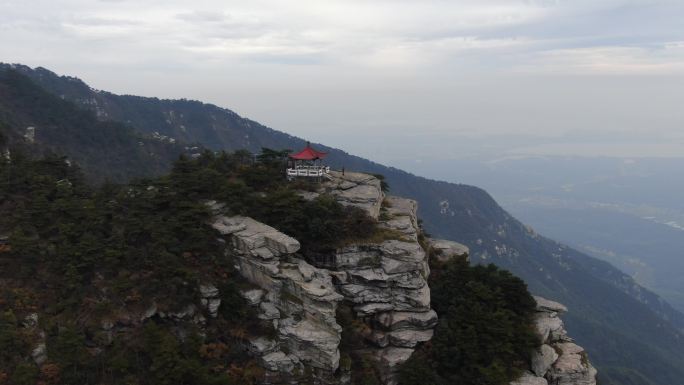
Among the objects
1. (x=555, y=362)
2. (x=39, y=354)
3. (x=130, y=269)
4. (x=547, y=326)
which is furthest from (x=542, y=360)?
(x=39, y=354)

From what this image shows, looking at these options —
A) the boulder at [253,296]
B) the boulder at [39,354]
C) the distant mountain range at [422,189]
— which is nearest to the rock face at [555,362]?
the boulder at [253,296]

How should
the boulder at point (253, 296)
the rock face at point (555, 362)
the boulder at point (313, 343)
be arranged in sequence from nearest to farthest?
Result: 1. the boulder at point (313, 343)
2. the boulder at point (253, 296)
3. the rock face at point (555, 362)

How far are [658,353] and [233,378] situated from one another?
113 m

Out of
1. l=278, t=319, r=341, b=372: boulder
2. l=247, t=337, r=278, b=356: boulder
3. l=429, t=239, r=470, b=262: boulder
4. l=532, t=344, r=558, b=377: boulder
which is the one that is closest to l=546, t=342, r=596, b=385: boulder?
l=532, t=344, r=558, b=377: boulder

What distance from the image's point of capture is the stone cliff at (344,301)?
21828mm

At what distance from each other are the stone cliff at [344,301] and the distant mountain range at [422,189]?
38617 millimetres

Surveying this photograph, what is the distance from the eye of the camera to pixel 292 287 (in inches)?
901

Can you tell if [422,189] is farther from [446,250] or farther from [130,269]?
[130,269]

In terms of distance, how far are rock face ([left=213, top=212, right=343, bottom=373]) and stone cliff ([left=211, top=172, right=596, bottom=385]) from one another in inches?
1.7

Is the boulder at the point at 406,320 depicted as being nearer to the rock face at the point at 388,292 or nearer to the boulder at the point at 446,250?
the rock face at the point at 388,292

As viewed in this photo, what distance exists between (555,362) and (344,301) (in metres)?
10.8

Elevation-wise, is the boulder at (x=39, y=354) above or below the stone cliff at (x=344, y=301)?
below

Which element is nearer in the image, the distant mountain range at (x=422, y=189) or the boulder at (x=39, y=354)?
the boulder at (x=39, y=354)

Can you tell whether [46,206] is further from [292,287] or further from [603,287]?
[603,287]
